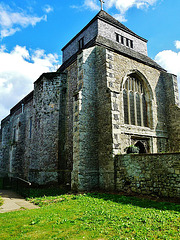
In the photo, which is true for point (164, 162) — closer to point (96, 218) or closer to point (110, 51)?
point (96, 218)

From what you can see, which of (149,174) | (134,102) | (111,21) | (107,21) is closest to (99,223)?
(149,174)

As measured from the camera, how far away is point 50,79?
13.7 metres

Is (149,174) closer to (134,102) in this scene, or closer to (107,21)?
(134,102)

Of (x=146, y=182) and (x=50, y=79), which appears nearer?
(x=146, y=182)

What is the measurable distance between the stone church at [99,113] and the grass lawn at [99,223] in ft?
12.5

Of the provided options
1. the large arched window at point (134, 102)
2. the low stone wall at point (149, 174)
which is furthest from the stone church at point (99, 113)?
the low stone wall at point (149, 174)

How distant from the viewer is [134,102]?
42.2 feet

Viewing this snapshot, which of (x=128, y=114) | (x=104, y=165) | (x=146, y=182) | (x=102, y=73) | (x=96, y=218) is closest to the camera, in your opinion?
(x=96, y=218)

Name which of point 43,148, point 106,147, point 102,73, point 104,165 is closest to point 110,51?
point 102,73

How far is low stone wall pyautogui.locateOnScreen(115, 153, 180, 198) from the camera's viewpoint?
6.88 metres

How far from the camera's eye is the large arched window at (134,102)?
12.3 metres

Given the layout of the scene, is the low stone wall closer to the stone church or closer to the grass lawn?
the stone church

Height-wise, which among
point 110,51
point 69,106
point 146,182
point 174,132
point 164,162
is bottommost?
point 146,182

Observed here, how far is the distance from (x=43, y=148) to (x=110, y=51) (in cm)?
789
